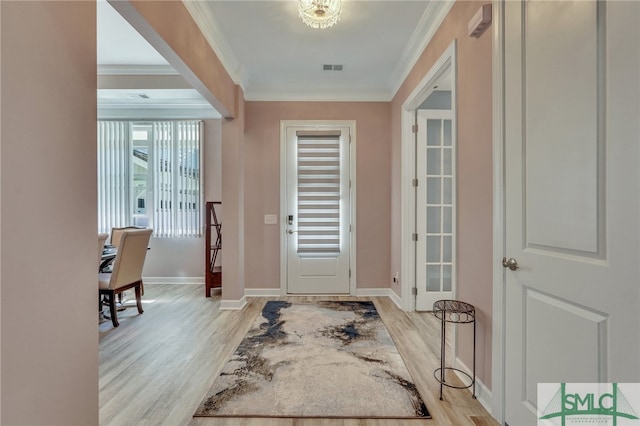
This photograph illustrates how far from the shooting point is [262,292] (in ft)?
13.5

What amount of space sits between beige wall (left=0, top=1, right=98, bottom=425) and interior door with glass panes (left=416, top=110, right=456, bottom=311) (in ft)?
10.2

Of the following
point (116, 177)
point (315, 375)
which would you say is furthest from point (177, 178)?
point (315, 375)

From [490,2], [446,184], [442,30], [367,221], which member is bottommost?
[367,221]

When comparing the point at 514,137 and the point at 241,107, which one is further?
the point at 241,107

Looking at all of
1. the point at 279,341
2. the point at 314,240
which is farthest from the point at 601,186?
the point at 314,240

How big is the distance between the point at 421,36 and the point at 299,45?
1207 millimetres

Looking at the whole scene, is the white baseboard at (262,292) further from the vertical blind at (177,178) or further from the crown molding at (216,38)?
the crown molding at (216,38)

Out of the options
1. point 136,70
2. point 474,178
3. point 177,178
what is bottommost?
point 474,178

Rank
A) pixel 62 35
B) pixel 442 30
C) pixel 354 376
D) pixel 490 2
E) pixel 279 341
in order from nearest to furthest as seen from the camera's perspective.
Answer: pixel 62 35
pixel 490 2
pixel 354 376
pixel 442 30
pixel 279 341

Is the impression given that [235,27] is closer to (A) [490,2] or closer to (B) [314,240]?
(A) [490,2]

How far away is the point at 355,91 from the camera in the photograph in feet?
13.4

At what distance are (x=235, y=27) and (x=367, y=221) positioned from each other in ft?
8.91

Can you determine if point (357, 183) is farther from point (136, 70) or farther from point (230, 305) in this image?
point (136, 70)

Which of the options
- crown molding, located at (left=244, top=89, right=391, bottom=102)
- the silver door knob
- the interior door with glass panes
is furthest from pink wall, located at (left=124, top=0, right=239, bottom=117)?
the silver door knob
